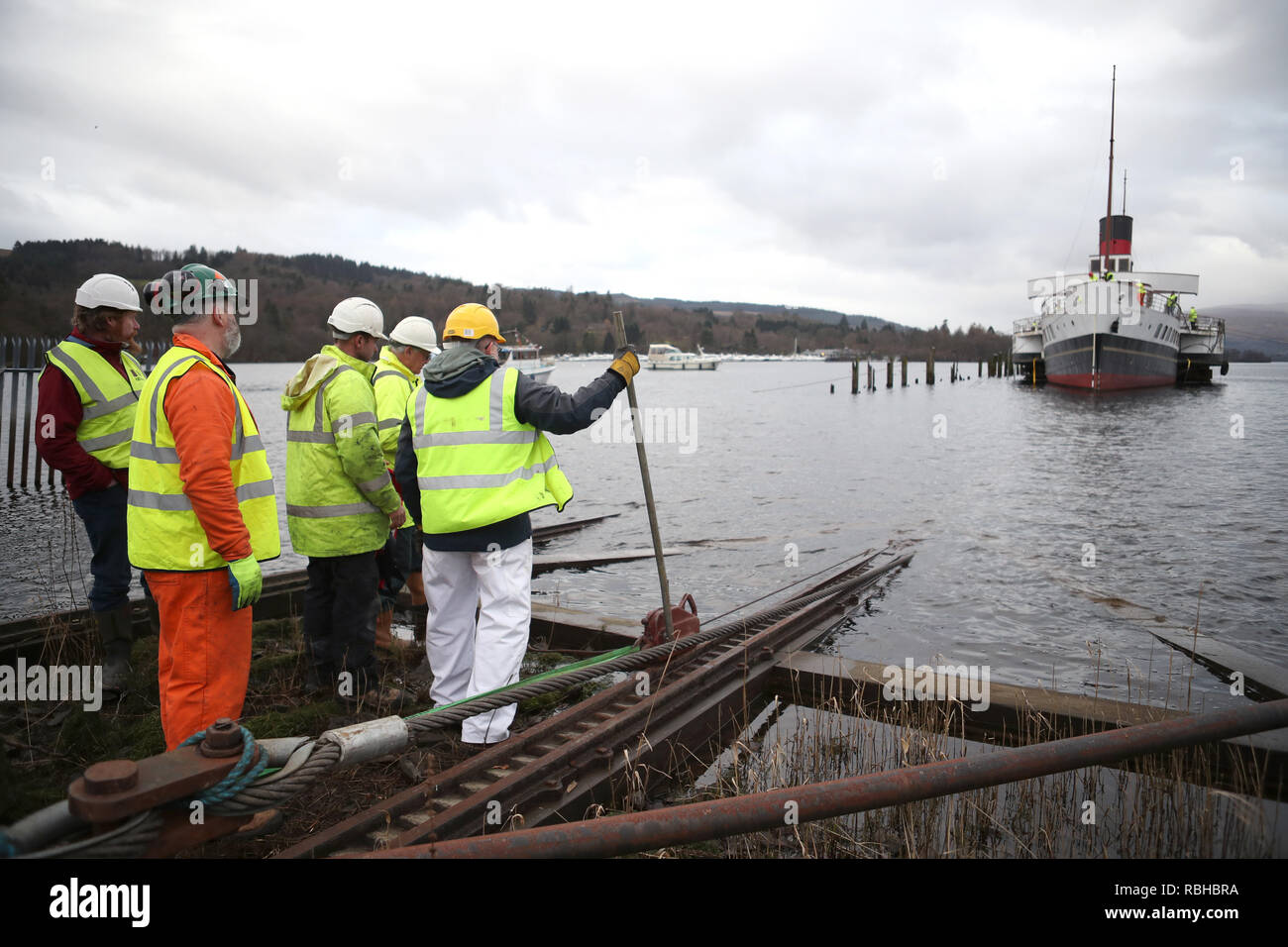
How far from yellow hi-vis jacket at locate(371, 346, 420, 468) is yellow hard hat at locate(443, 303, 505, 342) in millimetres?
1123

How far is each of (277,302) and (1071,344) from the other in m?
89.9

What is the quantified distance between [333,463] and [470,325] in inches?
51.2

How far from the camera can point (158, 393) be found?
358 cm

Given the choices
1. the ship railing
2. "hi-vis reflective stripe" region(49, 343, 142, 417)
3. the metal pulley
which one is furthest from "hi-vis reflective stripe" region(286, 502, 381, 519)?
the ship railing

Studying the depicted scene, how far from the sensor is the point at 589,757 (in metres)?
4.20

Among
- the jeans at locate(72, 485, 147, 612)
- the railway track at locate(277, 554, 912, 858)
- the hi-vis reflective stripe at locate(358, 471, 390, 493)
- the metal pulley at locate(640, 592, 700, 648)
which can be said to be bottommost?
the railway track at locate(277, 554, 912, 858)

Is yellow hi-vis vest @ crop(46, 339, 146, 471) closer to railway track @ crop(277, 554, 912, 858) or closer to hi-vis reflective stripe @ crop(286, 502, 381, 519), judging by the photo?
hi-vis reflective stripe @ crop(286, 502, 381, 519)

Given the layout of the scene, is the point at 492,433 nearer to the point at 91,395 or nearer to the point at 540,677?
the point at 540,677

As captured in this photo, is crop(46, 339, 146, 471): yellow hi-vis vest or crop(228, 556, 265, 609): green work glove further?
crop(46, 339, 146, 471): yellow hi-vis vest

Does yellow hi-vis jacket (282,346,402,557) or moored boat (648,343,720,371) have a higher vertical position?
moored boat (648,343,720,371)

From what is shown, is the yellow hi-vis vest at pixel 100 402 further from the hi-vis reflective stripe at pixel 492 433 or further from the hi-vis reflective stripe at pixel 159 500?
the hi-vis reflective stripe at pixel 492 433

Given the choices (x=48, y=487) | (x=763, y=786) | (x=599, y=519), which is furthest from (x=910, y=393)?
(x=763, y=786)

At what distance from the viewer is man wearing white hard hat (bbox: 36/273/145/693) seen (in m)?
4.89
